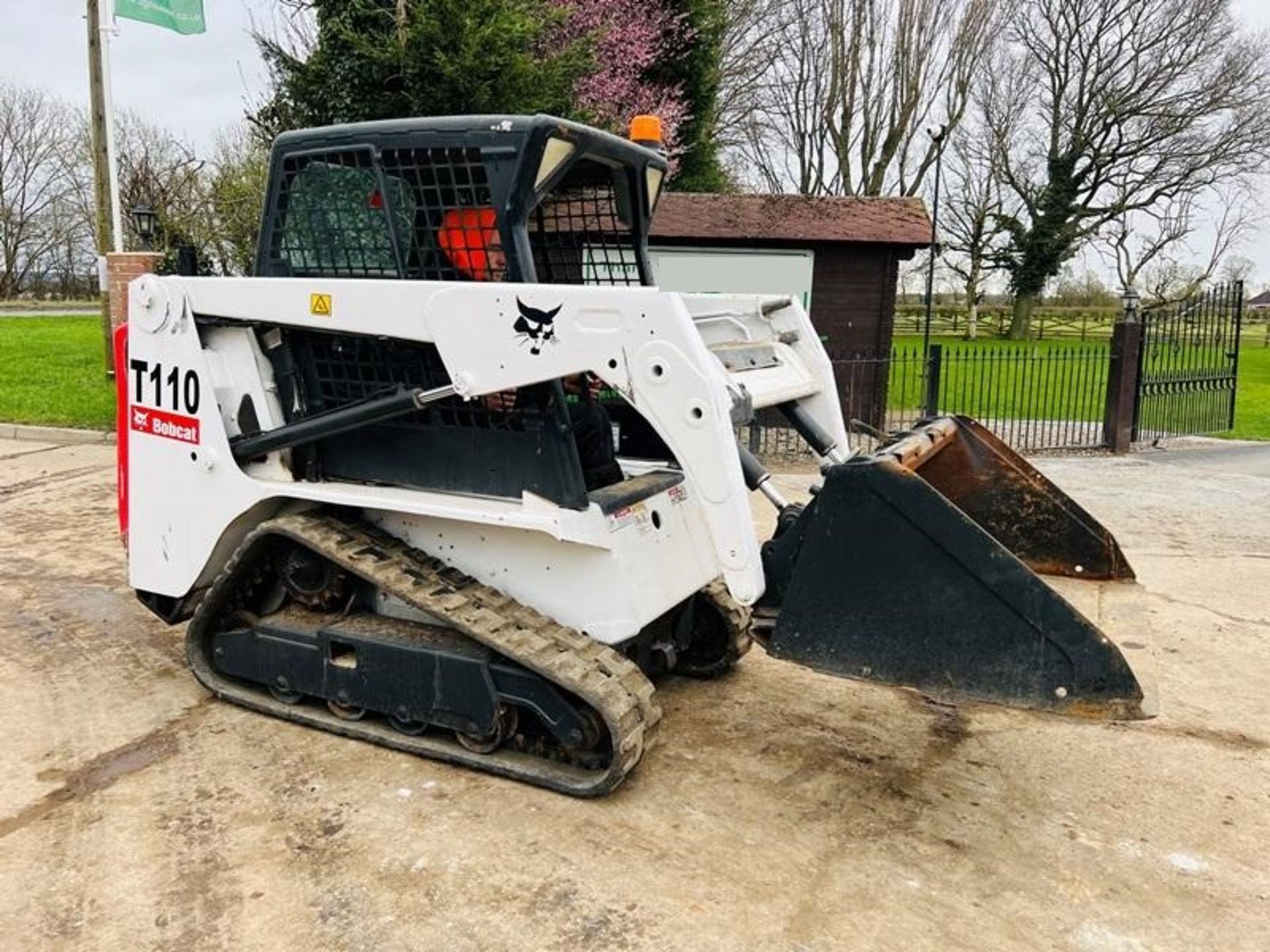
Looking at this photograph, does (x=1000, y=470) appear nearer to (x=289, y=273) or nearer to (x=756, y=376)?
(x=756, y=376)

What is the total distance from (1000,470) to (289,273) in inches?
112

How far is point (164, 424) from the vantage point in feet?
13.5

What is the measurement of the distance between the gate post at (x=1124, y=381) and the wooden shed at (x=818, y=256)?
2.31 meters

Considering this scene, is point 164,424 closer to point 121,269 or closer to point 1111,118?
point 121,269

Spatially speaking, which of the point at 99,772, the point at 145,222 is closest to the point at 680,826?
the point at 99,772

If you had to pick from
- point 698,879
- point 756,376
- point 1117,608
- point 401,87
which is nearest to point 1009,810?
→ point 698,879

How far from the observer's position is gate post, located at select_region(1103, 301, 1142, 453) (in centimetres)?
1155

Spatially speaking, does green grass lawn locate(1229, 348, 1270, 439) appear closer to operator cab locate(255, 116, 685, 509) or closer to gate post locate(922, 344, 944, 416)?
gate post locate(922, 344, 944, 416)

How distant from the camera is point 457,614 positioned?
3.55 m

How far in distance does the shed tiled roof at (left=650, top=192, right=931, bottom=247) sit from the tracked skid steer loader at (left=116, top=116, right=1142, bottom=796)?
25.4ft

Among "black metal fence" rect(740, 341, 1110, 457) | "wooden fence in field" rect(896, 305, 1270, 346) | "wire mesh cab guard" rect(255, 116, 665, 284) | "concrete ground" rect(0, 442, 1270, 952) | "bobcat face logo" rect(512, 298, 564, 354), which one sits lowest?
"concrete ground" rect(0, 442, 1270, 952)

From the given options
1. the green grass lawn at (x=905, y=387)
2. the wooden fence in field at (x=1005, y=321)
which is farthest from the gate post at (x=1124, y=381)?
the wooden fence in field at (x=1005, y=321)

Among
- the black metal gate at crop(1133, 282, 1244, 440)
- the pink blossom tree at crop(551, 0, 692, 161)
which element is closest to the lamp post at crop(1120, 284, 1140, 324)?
the black metal gate at crop(1133, 282, 1244, 440)

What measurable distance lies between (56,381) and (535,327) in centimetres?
1274
